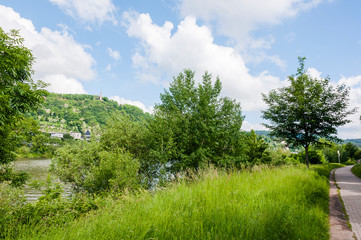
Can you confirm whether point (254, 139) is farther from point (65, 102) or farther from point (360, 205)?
point (65, 102)

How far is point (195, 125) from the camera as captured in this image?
57.9ft

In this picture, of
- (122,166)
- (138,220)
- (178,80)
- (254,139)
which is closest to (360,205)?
(138,220)

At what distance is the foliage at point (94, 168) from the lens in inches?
473

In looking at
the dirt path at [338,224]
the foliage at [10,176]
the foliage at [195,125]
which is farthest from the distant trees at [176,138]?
the dirt path at [338,224]

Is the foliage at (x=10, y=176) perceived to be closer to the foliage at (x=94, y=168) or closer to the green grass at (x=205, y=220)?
the foliage at (x=94, y=168)

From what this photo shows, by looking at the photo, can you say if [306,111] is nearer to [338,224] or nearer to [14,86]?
[338,224]

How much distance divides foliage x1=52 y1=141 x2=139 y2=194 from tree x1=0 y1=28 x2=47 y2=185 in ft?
14.9

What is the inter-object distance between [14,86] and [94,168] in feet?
21.5

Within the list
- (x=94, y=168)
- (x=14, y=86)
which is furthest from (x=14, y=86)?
(x=94, y=168)

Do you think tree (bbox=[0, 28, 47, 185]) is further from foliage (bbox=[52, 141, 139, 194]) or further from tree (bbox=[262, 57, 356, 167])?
tree (bbox=[262, 57, 356, 167])

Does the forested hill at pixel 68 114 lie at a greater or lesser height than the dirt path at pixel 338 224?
greater

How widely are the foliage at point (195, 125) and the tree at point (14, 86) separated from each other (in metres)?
9.09

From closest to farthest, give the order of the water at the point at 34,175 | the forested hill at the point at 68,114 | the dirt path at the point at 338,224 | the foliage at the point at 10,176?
the dirt path at the point at 338,224, the foliage at the point at 10,176, the water at the point at 34,175, the forested hill at the point at 68,114

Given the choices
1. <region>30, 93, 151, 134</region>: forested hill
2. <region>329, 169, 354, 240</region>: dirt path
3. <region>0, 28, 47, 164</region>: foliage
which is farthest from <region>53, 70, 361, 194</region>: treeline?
<region>30, 93, 151, 134</region>: forested hill
